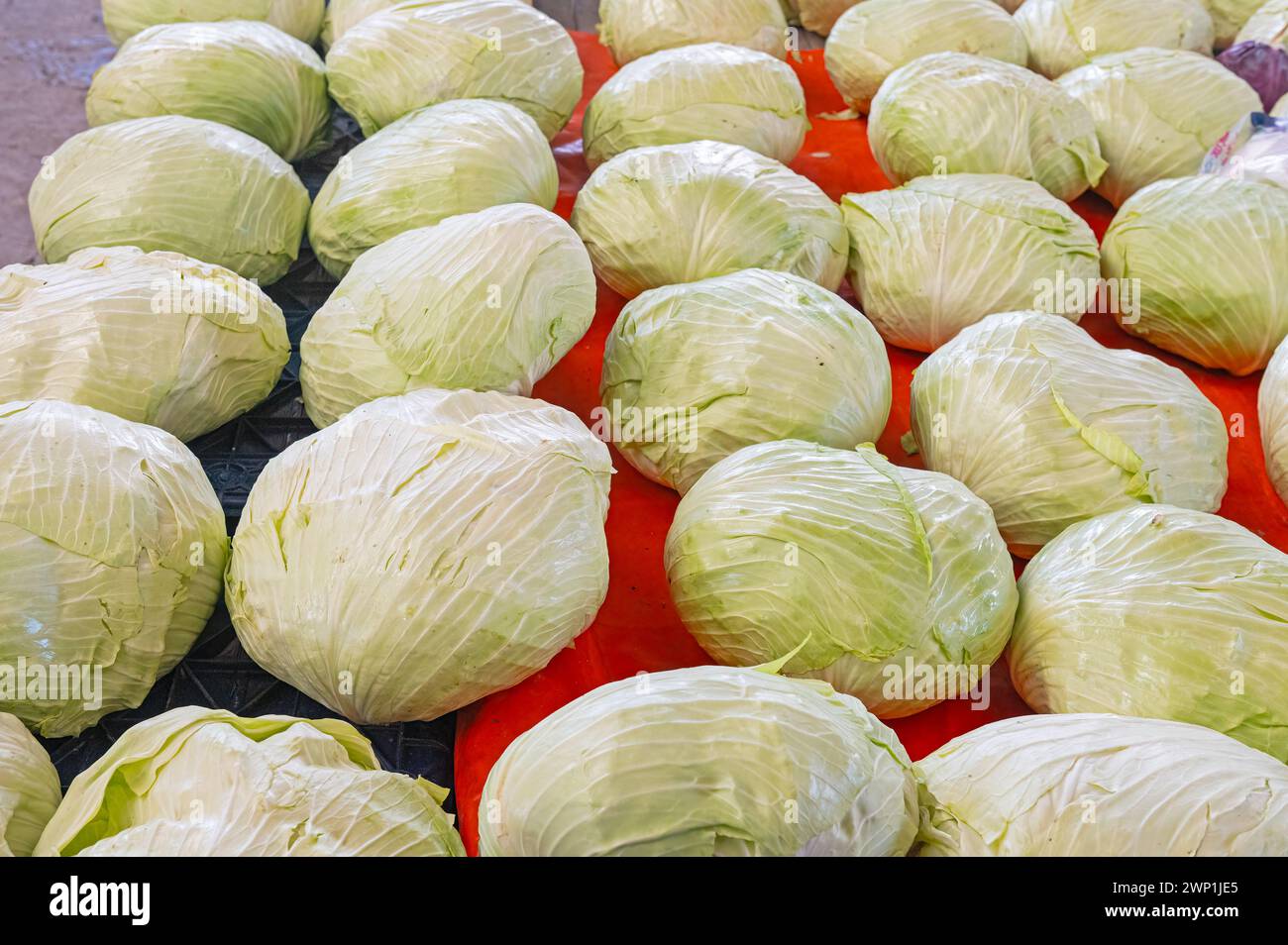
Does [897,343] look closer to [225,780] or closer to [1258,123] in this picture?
[1258,123]

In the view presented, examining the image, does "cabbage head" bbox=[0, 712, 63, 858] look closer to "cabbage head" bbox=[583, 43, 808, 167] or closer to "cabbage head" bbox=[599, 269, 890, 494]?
"cabbage head" bbox=[599, 269, 890, 494]

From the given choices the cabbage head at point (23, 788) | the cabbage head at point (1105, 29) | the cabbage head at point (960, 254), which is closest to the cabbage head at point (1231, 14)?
the cabbage head at point (1105, 29)

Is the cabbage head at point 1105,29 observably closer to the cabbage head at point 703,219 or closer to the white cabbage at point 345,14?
the cabbage head at point 703,219

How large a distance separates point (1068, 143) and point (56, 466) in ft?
10.4

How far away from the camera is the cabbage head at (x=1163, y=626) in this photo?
2004 mm

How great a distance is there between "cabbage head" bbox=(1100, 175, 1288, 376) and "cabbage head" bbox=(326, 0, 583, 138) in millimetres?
2000

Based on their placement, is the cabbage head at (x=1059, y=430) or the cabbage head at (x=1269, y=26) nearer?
the cabbage head at (x=1059, y=430)

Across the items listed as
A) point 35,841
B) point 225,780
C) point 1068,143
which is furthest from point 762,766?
point 1068,143

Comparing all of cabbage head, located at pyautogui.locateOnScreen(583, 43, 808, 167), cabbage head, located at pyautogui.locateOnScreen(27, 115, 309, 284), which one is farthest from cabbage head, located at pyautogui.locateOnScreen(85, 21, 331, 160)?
cabbage head, located at pyautogui.locateOnScreen(583, 43, 808, 167)

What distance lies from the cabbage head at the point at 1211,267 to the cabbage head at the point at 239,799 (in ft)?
8.47

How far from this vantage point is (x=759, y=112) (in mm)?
3484

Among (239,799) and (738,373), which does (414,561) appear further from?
(738,373)

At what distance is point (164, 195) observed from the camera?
288 centimetres

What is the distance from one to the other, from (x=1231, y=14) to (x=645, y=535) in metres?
3.75
